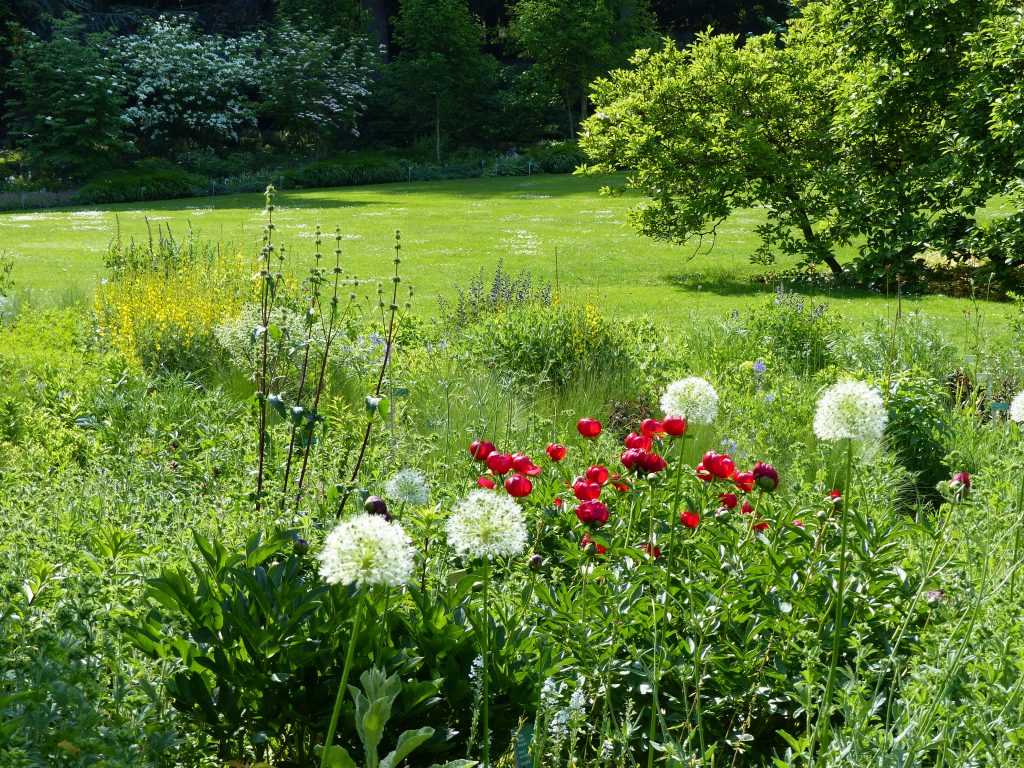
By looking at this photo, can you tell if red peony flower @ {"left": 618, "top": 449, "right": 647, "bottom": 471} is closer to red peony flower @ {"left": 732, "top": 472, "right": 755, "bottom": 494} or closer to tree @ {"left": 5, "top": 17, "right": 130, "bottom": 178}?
red peony flower @ {"left": 732, "top": 472, "right": 755, "bottom": 494}

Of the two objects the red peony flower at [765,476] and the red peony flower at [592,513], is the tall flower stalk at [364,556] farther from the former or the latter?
the red peony flower at [765,476]

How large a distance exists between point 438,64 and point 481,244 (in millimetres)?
19012

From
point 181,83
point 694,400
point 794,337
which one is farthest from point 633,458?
point 181,83

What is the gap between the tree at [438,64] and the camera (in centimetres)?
3388

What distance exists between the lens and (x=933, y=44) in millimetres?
11562

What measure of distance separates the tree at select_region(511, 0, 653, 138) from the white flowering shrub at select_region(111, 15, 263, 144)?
969 cm

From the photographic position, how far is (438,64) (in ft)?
111

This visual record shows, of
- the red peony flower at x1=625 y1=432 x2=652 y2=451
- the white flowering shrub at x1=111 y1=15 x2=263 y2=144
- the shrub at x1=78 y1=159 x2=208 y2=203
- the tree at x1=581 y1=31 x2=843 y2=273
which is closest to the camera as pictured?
the red peony flower at x1=625 y1=432 x2=652 y2=451

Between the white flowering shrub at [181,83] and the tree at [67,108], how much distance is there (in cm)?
164

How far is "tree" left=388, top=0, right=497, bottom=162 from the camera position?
111 ft

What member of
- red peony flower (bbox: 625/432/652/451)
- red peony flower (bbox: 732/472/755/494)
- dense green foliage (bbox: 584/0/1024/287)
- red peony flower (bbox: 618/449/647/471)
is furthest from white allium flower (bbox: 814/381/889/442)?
A: dense green foliage (bbox: 584/0/1024/287)

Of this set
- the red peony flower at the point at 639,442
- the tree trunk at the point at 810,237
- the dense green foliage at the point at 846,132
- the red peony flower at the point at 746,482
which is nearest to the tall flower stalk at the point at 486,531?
the red peony flower at the point at 639,442

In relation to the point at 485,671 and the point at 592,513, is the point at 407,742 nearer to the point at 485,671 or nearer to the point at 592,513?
the point at 485,671

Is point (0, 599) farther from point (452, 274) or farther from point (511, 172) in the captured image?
point (511, 172)
